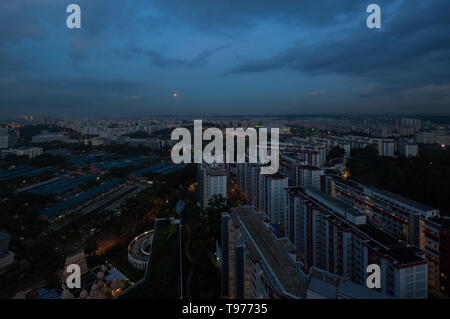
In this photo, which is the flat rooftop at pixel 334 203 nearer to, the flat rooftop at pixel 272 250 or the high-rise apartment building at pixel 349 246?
the high-rise apartment building at pixel 349 246

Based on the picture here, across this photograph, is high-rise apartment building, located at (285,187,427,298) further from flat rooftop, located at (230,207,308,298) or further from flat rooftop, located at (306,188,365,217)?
→ flat rooftop, located at (230,207,308,298)

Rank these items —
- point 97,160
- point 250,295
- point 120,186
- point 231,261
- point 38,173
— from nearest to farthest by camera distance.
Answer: point 250,295, point 231,261, point 120,186, point 38,173, point 97,160

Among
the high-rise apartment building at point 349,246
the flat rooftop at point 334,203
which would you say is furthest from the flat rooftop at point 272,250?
the flat rooftop at point 334,203

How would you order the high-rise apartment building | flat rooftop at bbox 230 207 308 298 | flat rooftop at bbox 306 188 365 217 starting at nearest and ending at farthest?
flat rooftop at bbox 230 207 308 298 < the high-rise apartment building < flat rooftop at bbox 306 188 365 217

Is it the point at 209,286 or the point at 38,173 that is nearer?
the point at 209,286

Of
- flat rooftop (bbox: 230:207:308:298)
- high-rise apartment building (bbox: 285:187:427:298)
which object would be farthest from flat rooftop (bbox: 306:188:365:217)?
flat rooftop (bbox: 230:207:308:298)

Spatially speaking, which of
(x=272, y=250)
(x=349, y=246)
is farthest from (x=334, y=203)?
(x=272, y=250)
